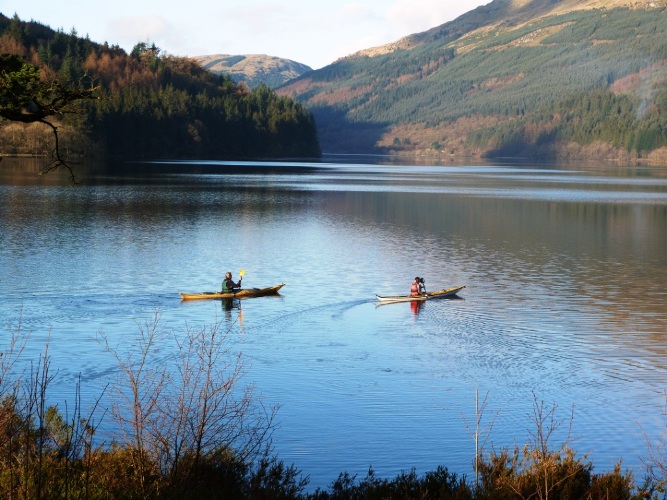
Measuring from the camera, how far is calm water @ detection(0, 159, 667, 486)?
22.8m

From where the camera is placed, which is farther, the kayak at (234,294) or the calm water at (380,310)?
the kayak at (234,294)

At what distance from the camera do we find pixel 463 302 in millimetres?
40062

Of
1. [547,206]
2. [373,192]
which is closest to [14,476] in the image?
[547,206]

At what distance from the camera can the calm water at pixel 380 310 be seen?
22.8 m

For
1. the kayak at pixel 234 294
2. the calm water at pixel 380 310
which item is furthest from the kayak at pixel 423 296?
the kayak at pixel 234 294

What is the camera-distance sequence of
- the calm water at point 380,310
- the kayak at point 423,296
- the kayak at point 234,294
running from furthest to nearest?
the kayak at point 423,296 → the kayak at point 234,294 → the calm water at point 380,310

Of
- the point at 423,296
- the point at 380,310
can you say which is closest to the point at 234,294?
the point at 380,310

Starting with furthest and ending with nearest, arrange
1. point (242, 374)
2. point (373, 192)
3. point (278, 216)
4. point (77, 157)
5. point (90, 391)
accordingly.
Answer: point (77, 157) < point (373, 192) < point (278, 216) < point (242, 374) < point (90, 391)

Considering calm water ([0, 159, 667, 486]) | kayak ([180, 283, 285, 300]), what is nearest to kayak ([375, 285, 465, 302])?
calm water ([0, 159, 667, 486])

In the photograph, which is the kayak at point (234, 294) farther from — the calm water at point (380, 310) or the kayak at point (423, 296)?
the kayak at point (423, 296)

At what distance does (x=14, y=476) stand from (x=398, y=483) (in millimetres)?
5981

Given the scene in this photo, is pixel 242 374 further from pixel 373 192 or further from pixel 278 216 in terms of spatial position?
pixel 373 192

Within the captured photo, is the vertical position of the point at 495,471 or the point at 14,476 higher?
the point at 14,476

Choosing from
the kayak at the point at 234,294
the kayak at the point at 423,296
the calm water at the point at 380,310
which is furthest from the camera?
the kayak at the point at 423,296
